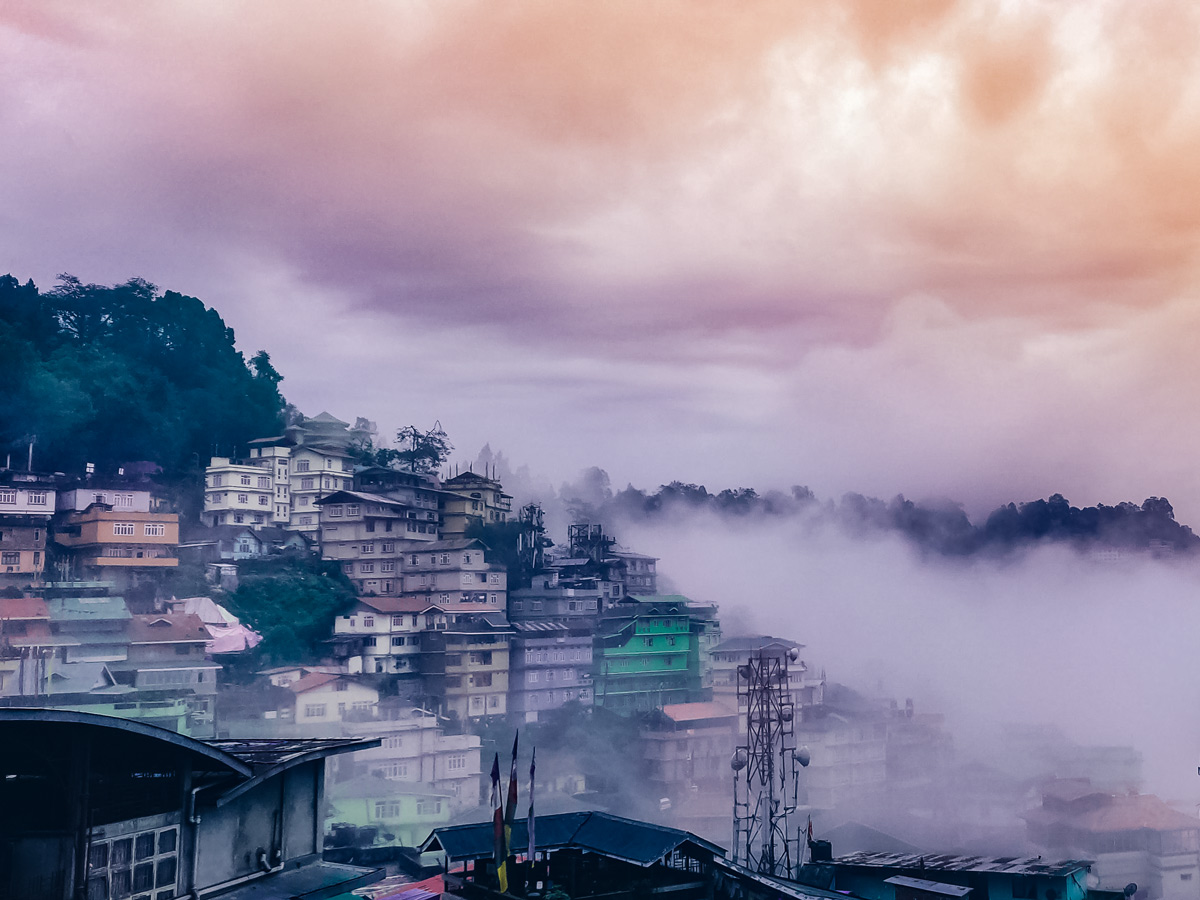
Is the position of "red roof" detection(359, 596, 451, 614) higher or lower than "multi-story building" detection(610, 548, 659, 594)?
lower

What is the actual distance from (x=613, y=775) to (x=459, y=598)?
9330 mm

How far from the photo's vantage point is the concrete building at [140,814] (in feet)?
26.4

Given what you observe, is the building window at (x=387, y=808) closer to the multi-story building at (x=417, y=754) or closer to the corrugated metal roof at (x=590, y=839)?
the multi-story building at (x=417, y=754)

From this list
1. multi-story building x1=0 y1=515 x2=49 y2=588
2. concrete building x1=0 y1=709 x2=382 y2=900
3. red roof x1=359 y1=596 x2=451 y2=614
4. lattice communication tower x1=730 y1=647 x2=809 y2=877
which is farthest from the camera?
red roof x1=359 y1=596 x2=451 y2=614

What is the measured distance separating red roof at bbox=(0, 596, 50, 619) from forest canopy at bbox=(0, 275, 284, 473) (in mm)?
9215

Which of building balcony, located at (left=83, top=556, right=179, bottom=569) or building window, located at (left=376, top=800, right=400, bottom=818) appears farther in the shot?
building balcony, located at (left=83, top=556, right=179, bottom=569)

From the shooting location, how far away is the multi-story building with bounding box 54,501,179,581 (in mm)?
36312

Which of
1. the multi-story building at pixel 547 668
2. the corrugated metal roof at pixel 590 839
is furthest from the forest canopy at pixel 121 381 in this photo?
the corrugated metal roof at pixel 590 839

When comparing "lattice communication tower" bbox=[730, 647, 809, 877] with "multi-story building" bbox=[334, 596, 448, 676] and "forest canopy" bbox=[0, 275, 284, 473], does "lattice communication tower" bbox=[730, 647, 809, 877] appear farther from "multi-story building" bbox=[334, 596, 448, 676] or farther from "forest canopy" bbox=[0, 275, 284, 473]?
"forest canopy" bbox=[0, 275, 284, 473]

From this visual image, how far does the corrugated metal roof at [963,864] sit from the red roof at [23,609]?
2602cm

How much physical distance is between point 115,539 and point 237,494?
6.81m

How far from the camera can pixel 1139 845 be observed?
31266 mm

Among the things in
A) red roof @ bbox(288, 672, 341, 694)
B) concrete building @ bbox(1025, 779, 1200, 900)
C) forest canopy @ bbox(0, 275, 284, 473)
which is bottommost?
concrete building @ bbox(1025, 779, 1200, 900)

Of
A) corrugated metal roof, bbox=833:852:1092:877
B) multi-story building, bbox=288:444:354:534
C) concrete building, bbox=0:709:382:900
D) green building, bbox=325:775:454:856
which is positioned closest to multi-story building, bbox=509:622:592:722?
green building, bbox=325:775:454:856
